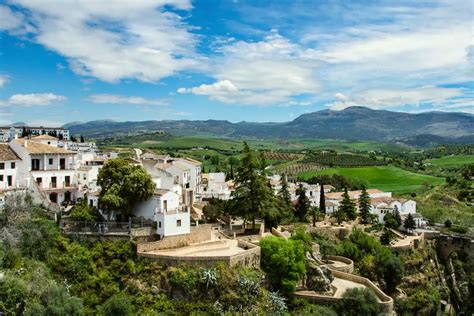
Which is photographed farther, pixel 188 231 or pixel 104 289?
pixel 188 231

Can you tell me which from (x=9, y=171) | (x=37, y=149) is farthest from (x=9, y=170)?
(x=37, y=149)

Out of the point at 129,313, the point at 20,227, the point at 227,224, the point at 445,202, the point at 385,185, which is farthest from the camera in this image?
the point at 385,185

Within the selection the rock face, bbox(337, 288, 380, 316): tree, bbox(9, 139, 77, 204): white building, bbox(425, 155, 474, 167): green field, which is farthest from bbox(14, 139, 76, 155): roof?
bbox(425, 155, 474, 167): green field

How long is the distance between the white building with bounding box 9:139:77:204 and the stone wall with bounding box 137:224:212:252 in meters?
12.1

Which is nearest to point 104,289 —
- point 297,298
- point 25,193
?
point 25,193

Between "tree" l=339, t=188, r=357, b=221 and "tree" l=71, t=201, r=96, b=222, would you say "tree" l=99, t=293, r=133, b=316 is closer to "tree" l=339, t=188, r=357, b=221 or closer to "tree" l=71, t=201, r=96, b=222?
"tree" l=71, t=201, r=96, b=222

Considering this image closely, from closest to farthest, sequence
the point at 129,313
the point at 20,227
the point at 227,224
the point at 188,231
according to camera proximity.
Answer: the point at 129,313, the point at 20,227, the point at 188,231, the point at 227,224

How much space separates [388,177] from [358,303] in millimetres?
96703

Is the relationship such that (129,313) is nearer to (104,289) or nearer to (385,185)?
(104,289)

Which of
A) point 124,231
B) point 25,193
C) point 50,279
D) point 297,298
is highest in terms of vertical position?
point 25,193

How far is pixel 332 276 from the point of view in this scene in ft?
139

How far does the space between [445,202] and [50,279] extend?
77.1 meters

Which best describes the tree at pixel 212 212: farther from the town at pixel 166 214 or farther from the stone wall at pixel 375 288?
the stone wall at pixel 375 288

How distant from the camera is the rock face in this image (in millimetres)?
38719
